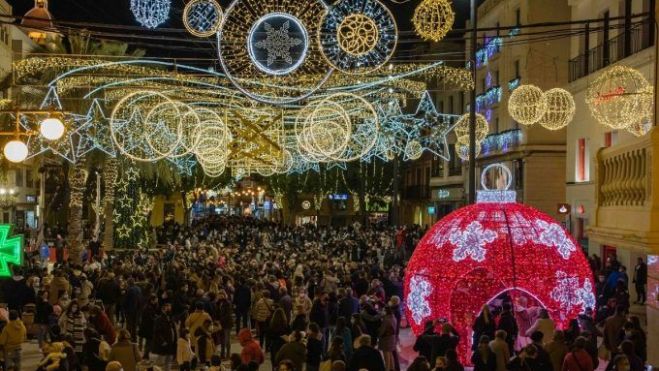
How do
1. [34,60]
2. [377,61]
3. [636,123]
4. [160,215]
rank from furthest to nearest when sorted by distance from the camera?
[160,215] → [34,60] → [636,123] → [377,61]

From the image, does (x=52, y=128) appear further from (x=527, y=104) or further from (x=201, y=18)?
(x=527, y=104)

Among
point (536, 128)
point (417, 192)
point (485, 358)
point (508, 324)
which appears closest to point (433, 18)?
point (508, 324)

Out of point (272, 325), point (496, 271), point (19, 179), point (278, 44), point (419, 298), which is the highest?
point (278, 44)

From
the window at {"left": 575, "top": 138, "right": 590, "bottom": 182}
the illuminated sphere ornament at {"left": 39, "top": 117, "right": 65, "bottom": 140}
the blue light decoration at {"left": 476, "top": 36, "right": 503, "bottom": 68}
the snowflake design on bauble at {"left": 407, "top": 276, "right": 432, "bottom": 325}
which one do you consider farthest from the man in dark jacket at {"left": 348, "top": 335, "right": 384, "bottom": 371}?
A: the blue light decoration at {"left": 476, "top": 36, "right": 503, "bottom": 68}

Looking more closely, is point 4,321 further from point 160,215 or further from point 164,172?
point 160,215

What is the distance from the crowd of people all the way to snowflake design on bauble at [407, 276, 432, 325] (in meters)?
0.39

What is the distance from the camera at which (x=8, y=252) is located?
12172 millimetres

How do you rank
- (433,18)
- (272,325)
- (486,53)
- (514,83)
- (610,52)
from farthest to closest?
(486,53), (514,83), (610,52), (433,18), (272,325)

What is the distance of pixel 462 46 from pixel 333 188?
1395cm

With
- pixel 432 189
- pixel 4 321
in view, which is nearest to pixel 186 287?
pixel 4 321

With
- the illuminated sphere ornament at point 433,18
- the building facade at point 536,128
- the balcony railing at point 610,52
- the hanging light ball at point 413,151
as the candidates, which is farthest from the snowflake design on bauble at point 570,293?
the building facade at point 536,128

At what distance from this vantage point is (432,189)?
6306cm

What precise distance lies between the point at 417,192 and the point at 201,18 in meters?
57.8

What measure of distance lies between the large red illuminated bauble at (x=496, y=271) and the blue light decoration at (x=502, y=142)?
25313 mm
